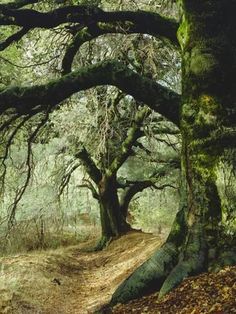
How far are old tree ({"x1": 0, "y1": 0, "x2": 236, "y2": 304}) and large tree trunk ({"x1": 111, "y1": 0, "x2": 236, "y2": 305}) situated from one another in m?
0.01

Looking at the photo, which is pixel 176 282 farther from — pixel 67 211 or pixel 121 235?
pixel 67 211

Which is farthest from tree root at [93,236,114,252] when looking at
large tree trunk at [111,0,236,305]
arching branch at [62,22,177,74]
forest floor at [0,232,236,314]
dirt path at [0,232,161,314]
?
large tree trunk at [111,0,236,305]

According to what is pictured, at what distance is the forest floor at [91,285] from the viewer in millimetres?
5031

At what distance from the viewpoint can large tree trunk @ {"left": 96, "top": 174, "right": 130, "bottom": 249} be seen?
61.0 feet

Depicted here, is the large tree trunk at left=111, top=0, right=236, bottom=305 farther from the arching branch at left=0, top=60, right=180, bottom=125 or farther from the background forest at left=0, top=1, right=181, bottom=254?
the background forest at left=0, top=1, right=181, bottom=254

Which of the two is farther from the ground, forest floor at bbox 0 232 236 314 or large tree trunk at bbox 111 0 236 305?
large tree trunk at bbox 111 0 236 305

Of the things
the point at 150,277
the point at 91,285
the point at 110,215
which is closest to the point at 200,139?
the point at 150,277

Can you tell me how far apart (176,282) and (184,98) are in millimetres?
2374

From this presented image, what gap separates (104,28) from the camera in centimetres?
849

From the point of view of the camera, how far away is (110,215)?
62.1ft

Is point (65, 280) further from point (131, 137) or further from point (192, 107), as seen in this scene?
point (192, 107)

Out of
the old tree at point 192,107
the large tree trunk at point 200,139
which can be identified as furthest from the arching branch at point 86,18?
the large tree trunk at point 200,139

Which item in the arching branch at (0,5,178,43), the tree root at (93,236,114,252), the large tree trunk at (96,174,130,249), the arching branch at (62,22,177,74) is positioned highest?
the arching branch at (62,22,177,74)

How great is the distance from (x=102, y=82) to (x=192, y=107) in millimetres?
1358
